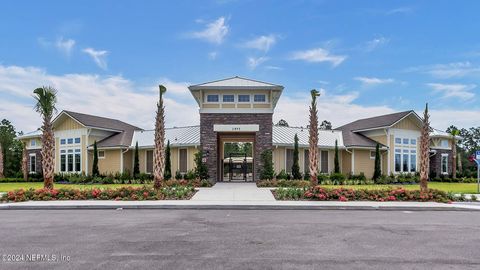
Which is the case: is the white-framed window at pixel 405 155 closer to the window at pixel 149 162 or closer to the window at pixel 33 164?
the window at pixel 149 162

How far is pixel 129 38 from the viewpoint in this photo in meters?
17.4

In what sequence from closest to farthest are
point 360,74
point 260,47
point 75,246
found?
1. point 75,246
2. point 260,47
3. point 360,74

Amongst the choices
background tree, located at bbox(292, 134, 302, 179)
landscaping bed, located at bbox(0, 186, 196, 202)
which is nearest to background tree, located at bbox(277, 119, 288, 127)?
background tree, located at bbox(292, 134, 302, 179)

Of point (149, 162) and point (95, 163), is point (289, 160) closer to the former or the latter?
point (149, 162)

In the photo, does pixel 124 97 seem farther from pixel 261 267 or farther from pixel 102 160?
pixel 261 267

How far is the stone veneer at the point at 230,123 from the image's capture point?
22625 millimetres

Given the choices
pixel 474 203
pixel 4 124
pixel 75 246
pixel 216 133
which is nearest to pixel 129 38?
pixel 216 133

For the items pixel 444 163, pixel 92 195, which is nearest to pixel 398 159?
pixel 444 163

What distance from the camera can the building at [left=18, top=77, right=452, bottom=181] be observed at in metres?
22.8

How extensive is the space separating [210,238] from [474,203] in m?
12.6

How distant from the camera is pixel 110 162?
28719mm

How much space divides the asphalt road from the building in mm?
12314

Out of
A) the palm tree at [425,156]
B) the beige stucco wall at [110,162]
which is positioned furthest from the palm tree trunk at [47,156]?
the palm tree at [425,156]

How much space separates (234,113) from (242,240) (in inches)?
637
